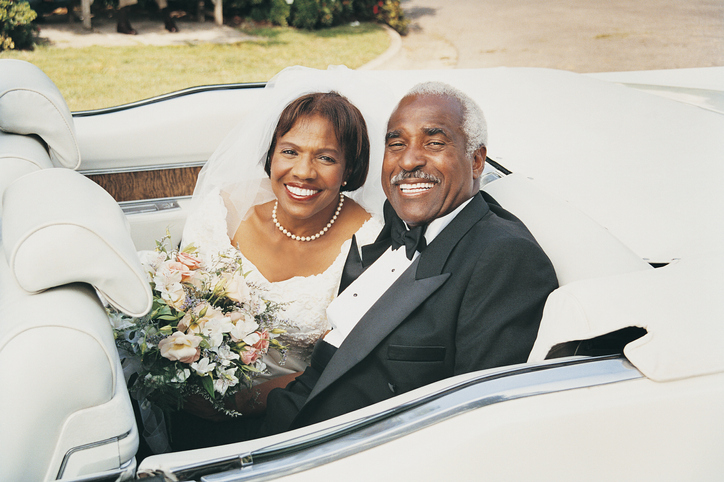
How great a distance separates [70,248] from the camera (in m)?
1.16

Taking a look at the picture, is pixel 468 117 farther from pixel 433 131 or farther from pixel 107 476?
pixel 107 476

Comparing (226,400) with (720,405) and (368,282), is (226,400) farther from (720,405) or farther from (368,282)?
(720,405)

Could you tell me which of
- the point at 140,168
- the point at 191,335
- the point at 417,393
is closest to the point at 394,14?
the point at 140,168

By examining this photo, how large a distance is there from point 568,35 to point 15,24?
795 cm

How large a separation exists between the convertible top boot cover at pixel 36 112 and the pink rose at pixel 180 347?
0.92 meters

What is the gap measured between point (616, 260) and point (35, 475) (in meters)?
1.48

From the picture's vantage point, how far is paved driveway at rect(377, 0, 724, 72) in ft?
26.0

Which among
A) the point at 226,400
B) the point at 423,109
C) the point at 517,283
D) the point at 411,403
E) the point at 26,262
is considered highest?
the point at 423,109

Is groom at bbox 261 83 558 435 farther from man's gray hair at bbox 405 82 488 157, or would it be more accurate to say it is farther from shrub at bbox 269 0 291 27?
shrub at bbox 269 0 291 27

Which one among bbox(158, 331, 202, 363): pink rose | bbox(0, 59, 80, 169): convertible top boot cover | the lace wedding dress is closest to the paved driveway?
the lace wedding dress

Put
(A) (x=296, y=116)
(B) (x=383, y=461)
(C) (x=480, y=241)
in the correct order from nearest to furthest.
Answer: (B) (x=383, y=461)
(C) (x=480, y=241)
(A) (x=296, y=116)

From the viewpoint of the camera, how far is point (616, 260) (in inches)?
61.9

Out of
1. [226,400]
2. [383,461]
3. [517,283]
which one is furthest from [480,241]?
[226,400]

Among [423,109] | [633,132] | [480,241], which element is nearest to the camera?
[480,241]
